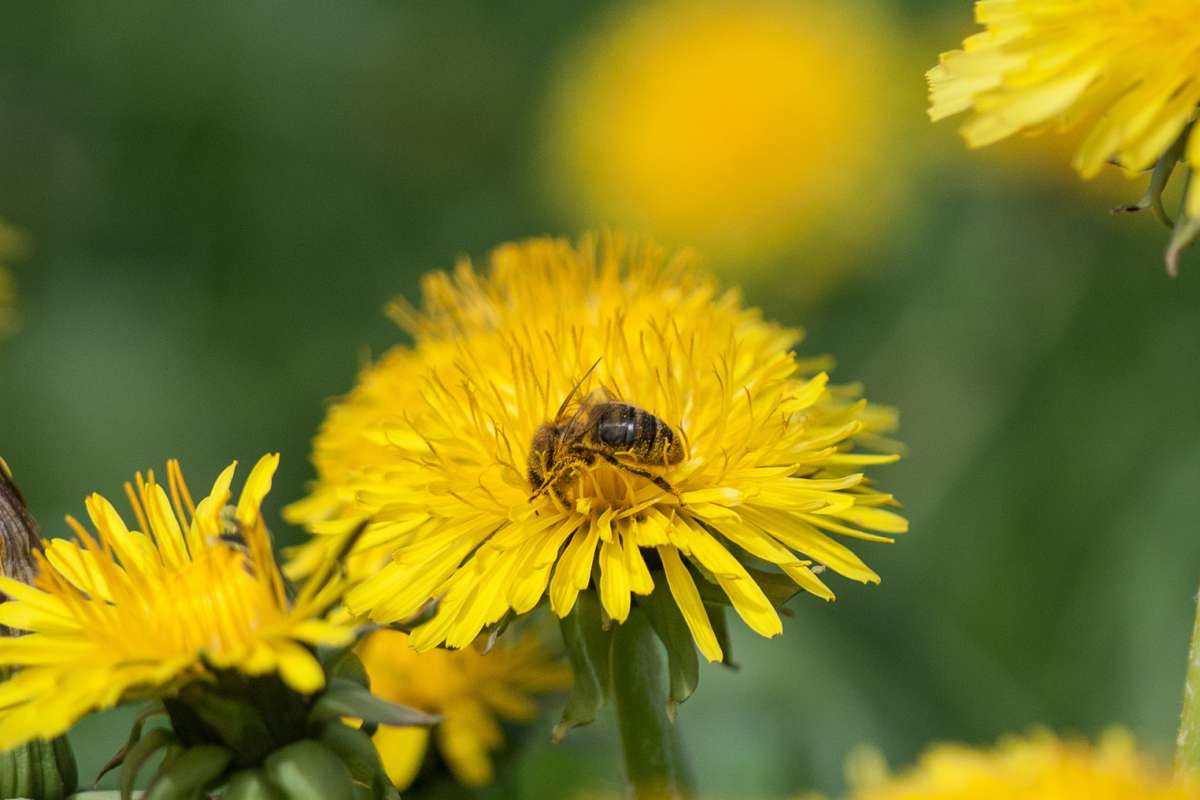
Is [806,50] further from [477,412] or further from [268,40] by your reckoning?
[477,412]

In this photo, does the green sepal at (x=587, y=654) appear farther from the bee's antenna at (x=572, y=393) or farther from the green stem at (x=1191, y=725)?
the green stem at (x=1191, y=725)

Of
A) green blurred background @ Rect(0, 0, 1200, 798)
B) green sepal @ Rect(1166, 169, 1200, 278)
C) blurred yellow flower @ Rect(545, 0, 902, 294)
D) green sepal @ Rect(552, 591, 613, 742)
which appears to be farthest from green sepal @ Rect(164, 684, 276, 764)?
blurred yellow flower @ Rect(545, 0, 902, 294)

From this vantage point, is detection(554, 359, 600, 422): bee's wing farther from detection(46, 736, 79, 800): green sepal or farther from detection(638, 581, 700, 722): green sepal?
detection(46, 736, 79, 800): green sepal

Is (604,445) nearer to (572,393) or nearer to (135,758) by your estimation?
(572,393)

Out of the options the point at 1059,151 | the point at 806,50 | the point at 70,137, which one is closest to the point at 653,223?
the point at 806,50

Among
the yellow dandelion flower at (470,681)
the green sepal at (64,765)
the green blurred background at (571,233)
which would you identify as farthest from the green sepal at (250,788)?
the yellow dandelion flower at (470,681)

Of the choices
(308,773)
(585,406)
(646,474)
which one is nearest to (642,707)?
(646,474)

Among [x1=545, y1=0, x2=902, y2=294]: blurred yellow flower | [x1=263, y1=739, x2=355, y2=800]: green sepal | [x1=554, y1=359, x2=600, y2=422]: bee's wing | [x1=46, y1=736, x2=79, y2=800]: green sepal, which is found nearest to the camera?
[x1=263, y1=739, x2=355, y2=800]: green sepal
